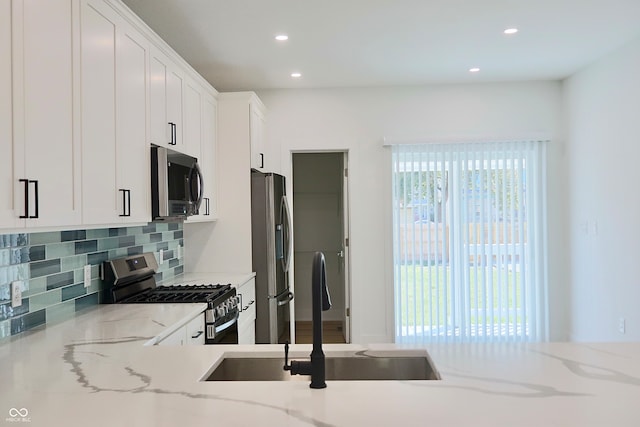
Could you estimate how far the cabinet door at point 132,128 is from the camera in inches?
94.0

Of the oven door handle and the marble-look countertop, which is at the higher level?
the marble-look countertop

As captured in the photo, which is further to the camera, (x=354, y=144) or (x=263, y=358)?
(x=354, y=144)

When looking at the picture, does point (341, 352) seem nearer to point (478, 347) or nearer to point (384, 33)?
point (478, 347)

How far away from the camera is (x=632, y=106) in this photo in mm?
3691

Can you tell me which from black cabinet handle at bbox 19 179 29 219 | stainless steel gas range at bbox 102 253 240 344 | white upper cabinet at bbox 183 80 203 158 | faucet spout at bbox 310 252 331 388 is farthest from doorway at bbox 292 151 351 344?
faucet spout at bbox 310 252 331 388

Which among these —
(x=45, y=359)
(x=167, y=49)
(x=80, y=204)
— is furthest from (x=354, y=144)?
(x=45, y=359)

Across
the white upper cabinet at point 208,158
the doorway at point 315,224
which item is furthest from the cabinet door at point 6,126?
the doorway at point 315,224

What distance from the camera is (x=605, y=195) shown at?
411 cm

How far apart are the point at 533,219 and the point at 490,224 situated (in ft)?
1.45

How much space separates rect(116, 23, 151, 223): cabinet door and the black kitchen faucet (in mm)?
1433

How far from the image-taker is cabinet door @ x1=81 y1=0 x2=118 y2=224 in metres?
2.06

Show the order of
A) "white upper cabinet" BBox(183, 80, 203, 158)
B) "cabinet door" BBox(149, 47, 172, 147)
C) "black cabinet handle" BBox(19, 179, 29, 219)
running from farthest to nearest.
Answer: "white upper cabinet" BBox(183, 80, 203, 158) → "cabinet door" BBox(149, 47, 172, 147) → "black cabinet handle" BBox(19, 179, 29, 219)

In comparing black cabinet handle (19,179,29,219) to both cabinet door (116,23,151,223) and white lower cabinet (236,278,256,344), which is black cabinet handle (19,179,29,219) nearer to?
cabinet door (116,23,151,223)

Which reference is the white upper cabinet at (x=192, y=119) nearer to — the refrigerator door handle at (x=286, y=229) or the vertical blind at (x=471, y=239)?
the refrigerator door handle at (x=286, y=229)
